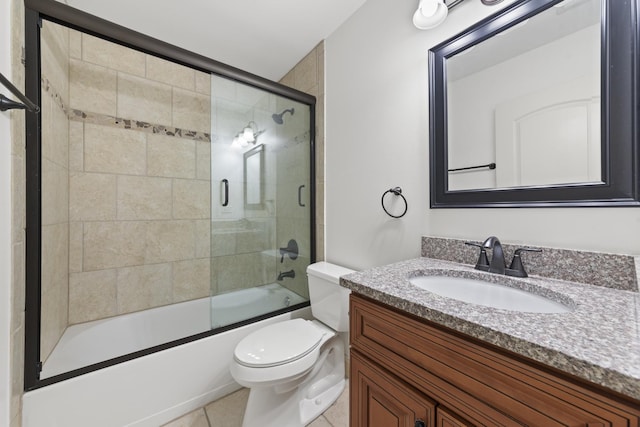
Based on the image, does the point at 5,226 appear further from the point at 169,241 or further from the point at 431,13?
the point at 431,13

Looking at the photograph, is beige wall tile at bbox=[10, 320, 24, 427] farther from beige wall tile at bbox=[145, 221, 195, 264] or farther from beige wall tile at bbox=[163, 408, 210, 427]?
beige wall tile at bbox=[145, 221, 195, 264]

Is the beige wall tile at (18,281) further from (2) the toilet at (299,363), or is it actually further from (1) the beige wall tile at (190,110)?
(1) the beige wall tile at (190,110)

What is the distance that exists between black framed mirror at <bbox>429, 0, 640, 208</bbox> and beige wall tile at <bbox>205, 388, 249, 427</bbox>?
151 centimetres

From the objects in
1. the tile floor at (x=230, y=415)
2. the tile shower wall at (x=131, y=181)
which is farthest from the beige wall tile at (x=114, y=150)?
the tile floor at (x=230, y=415)

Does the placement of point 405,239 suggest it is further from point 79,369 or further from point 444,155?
point 79,369

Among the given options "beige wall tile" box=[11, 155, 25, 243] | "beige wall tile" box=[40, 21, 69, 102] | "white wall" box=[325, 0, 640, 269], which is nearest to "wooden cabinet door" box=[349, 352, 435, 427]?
"white wall" box=[325, 0, 640, 269]

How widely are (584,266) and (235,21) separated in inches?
85.1

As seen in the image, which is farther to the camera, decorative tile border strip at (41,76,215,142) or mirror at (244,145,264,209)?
mirror at (244,145,264,209)

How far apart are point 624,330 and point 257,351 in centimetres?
120

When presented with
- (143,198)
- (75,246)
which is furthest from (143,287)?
(143,198)

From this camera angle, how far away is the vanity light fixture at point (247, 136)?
5.55 ft

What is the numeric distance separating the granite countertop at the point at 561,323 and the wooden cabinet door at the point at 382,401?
213mm

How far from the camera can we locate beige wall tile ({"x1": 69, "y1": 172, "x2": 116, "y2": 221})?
64.4 inches

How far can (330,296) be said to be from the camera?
57.2 inches
